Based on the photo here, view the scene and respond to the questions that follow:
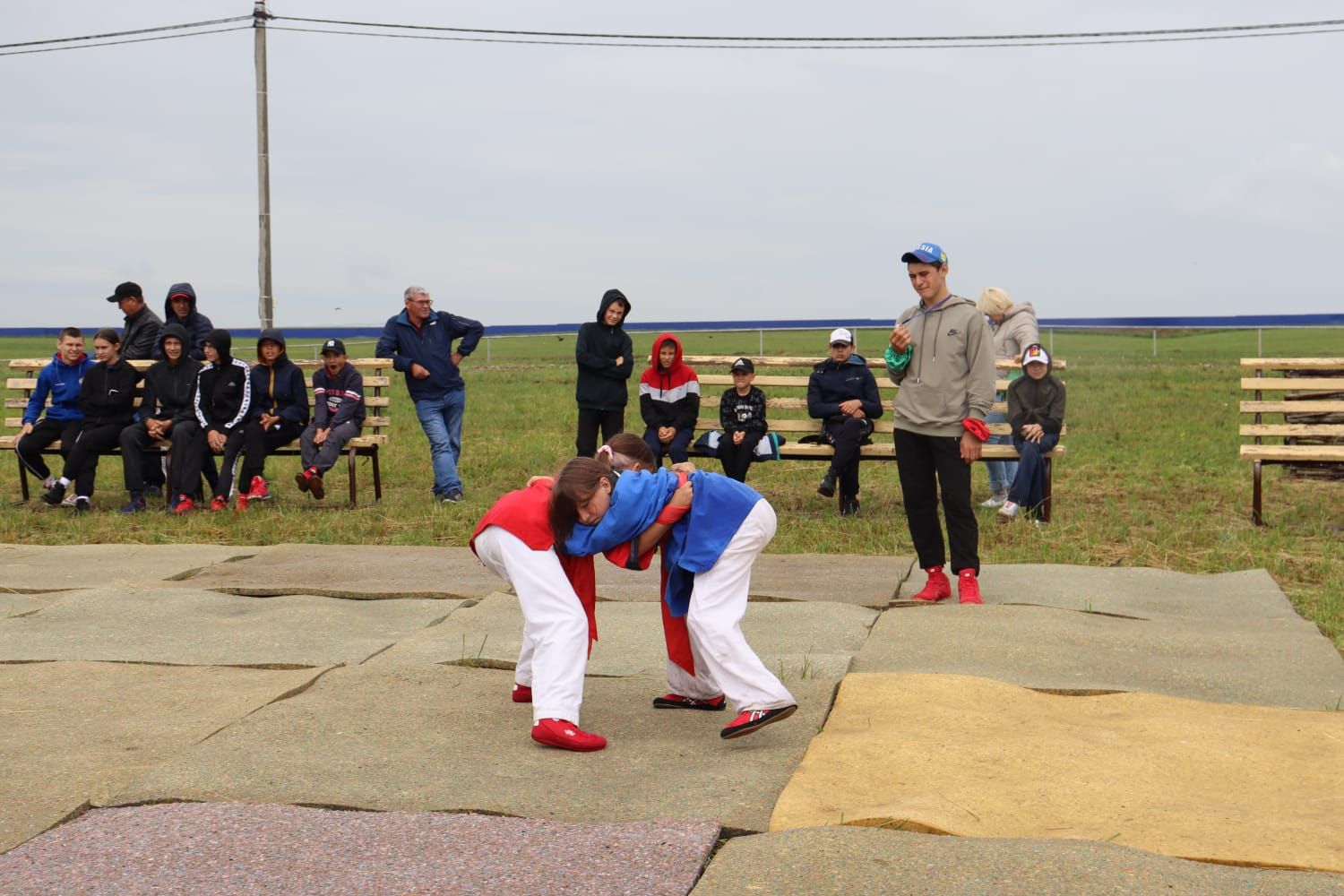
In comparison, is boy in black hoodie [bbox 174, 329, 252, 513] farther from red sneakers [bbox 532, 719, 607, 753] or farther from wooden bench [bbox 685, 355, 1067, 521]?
red sneakers [bbox 532, 719, 607, 753]

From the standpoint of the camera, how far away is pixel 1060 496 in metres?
11.8

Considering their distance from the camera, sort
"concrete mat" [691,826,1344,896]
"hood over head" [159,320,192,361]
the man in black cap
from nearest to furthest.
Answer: "concrete mat" [691,826,1344,896]
"hood over head" [159,320,192,361]
the man in black cap

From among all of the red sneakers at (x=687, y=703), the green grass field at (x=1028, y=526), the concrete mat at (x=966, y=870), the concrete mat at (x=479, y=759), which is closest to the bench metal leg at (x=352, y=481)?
the green grass field at (x=1028, y=526)

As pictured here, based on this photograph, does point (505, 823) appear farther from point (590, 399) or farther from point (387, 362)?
point (387, 362)

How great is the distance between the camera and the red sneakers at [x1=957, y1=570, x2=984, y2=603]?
7.27 m

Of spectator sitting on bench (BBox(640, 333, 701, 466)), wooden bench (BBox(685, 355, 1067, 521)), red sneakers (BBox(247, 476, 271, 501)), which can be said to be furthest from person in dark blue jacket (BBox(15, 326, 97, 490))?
wooden bench (BBox(685, 355, 1067, 521))

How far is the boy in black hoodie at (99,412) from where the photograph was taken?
1173 centimetres

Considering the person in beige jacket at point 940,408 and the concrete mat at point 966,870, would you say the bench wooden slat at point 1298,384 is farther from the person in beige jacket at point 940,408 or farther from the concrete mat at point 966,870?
the concrete mat at point 966,870

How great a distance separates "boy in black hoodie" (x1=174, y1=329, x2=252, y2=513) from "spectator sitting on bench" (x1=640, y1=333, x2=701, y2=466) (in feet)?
10.6

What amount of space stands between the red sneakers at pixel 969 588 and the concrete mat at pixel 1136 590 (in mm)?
193

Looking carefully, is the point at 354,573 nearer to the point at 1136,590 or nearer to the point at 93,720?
the point at 93,720

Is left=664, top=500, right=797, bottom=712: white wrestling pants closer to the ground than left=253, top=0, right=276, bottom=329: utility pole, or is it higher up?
closer to the ground

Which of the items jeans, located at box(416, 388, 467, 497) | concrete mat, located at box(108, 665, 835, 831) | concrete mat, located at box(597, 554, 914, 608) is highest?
jeans, located at box(416, 388, 467, 497)

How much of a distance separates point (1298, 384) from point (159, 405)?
8884mm
